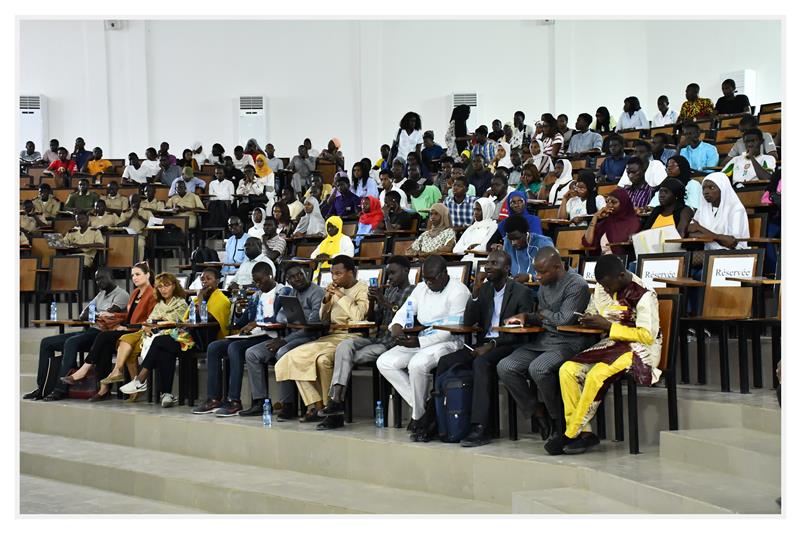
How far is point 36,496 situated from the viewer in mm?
6402

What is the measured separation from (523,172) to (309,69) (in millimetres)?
8337

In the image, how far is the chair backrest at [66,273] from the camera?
9.90 m

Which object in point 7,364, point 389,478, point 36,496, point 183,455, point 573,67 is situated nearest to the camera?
point 7,364

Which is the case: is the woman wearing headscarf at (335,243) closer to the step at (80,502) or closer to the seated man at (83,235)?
the seated man at (83,235)

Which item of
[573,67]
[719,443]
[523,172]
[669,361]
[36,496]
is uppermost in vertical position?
[573,67]

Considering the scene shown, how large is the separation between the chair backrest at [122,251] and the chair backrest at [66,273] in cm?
80

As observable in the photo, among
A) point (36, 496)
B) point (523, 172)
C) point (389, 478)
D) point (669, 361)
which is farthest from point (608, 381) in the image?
point (523, 172)

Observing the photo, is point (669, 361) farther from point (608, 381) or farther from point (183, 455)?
point (183, 455)

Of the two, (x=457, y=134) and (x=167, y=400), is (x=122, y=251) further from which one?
(x=457, y=134)

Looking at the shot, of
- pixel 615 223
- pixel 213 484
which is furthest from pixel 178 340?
pixel 615 223

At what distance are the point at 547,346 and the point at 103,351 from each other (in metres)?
3.85

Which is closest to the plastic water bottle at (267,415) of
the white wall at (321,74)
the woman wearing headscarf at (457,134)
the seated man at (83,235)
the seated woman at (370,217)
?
the seated woman at (370,217)

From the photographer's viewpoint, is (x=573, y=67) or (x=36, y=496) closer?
(x=36, y=496)

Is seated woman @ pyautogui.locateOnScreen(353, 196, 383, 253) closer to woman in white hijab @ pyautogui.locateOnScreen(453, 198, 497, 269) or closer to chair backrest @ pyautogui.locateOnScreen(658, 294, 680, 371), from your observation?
woman in white hijab @ pyautogui.locateOnScreen(453, 198, 497, 269)
